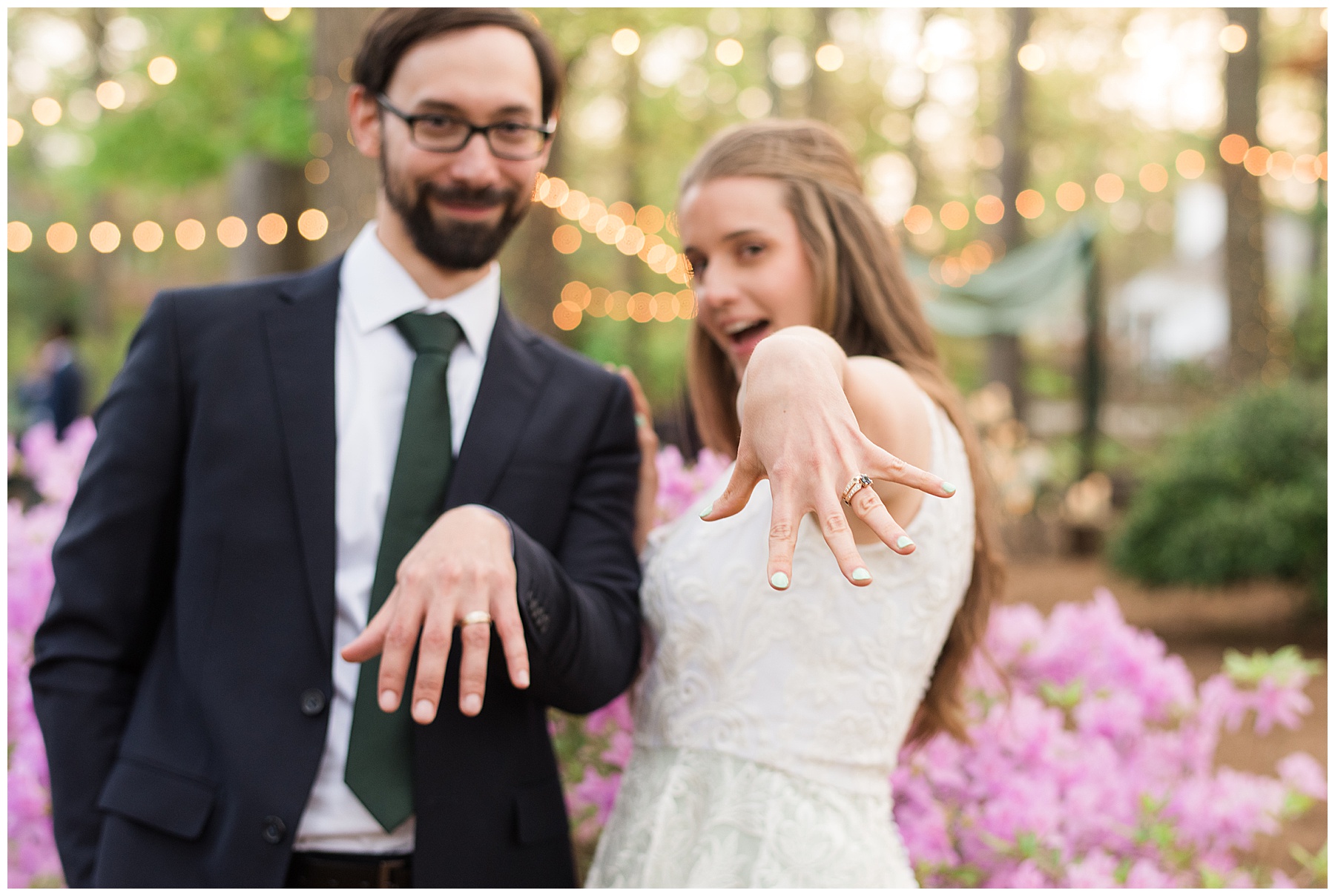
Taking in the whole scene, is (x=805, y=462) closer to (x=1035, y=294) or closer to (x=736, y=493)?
(x=736, y=493)

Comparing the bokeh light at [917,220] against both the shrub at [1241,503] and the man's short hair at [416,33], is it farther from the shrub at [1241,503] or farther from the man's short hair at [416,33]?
the man's short hair at [416,33]

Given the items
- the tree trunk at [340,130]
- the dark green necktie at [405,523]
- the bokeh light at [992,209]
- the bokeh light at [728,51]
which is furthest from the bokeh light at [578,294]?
the dark green necktie at [405,523]

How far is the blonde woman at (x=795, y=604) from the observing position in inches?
71.9

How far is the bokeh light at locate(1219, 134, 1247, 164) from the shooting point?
10.4 meters

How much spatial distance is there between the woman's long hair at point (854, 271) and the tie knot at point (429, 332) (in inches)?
22.5

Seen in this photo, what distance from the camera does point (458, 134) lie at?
6.75 ft

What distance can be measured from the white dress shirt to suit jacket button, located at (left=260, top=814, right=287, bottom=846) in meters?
0.04

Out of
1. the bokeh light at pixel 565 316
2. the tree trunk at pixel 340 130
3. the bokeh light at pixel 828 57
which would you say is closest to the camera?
the tree trunk at pixel 340 130

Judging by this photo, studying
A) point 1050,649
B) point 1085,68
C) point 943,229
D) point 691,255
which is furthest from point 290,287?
point 943,229

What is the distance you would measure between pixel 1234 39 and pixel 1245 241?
1.96 metres

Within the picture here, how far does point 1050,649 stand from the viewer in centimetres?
315

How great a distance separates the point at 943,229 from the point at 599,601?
24.3m

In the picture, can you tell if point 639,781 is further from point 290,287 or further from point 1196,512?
point 1196,512

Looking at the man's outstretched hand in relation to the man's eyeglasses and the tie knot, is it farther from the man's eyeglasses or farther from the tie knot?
the man's eyeglasses
